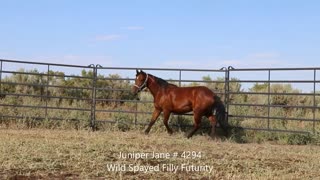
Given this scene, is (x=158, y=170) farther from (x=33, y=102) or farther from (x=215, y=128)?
(x=33, y=102)

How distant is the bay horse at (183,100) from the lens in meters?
10.6

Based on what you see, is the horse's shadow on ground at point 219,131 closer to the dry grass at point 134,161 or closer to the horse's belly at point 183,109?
the horse's belly at point 183,109

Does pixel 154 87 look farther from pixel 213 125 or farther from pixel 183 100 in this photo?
pixel 213 125

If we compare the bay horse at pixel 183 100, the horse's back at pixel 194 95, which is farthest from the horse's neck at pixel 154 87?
the horse's back at pixel 194 95

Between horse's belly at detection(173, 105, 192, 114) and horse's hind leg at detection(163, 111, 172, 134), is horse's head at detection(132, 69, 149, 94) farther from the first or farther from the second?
horse's belly at detection(173, 105, 192, 114)

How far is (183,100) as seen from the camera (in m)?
10.9

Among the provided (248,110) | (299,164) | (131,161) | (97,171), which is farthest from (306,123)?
(97,171)

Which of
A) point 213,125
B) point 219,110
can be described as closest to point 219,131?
point 213,125

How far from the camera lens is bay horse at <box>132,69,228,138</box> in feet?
34.8

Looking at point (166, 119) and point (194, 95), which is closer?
point (194, 95)

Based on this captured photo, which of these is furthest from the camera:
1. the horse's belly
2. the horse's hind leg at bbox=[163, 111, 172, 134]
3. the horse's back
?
the horse's hind leg at bbox=[163, 111, 172, 134]

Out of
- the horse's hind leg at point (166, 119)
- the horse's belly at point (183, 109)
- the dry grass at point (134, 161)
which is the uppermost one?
the horse's belly at point (183, 109)

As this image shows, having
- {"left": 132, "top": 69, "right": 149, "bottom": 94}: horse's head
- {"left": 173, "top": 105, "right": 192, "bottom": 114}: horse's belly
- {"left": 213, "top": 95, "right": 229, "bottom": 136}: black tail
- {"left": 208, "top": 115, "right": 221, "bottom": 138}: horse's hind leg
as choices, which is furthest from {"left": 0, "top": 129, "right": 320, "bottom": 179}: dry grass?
{"left": 132, "top": 69, "right": 149, "bottom": 94}: horse's head

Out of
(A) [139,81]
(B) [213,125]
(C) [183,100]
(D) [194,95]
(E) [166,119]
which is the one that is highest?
(A) [139,81]
